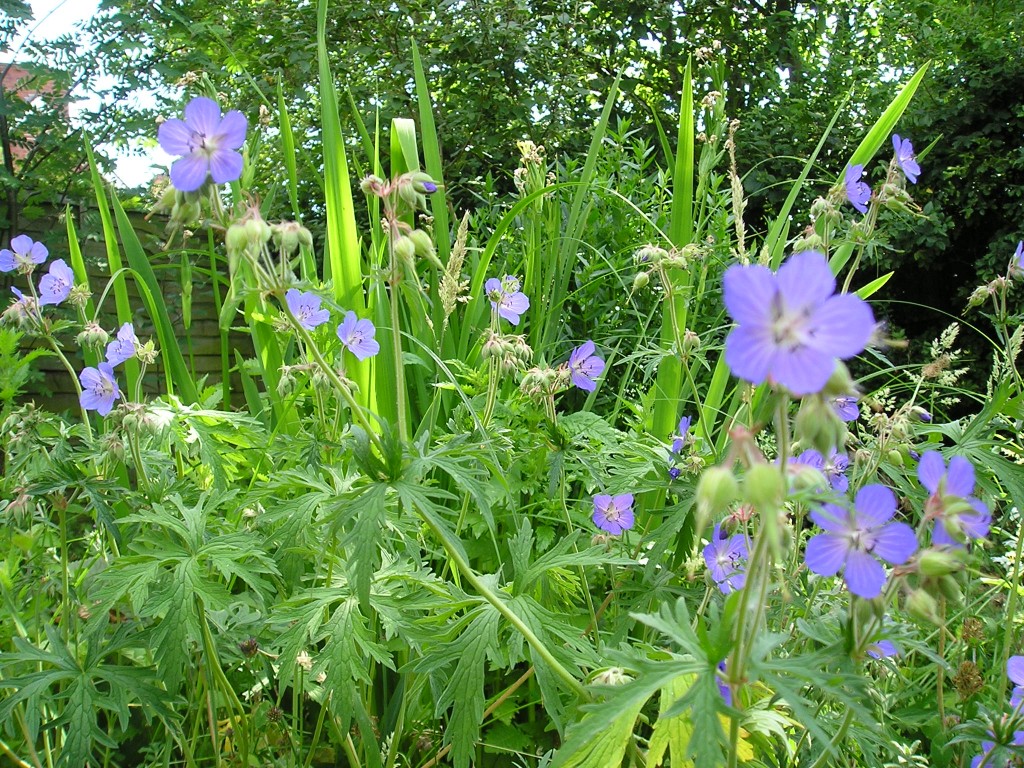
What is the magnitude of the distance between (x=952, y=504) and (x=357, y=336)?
1047mm

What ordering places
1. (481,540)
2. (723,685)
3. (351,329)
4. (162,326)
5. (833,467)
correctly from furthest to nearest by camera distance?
(162,326) → (481,540) → (351,329) → (833,467) → (723,685)

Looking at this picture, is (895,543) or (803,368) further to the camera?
(895,543)

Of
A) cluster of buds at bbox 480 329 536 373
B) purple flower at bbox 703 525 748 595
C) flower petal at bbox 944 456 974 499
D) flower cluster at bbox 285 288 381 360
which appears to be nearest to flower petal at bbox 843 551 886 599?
flower petal at bbox 944 456 974 499

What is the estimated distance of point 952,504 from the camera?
2.31 ft

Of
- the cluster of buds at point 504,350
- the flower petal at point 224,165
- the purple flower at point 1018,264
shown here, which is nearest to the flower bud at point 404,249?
the flower petal at point 224,165

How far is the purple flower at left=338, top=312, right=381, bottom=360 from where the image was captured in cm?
146

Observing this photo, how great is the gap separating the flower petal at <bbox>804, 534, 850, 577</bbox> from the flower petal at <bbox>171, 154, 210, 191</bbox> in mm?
721

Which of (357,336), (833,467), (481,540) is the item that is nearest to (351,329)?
(357,336)

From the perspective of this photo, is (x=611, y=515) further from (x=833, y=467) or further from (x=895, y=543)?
(x=895, y=543)

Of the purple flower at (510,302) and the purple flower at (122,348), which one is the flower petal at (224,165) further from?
the purple flower at (510,302)

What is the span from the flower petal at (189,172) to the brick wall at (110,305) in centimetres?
249

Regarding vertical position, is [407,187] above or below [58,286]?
above

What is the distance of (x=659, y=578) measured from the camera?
1.25 m

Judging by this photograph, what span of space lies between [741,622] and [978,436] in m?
0.83
